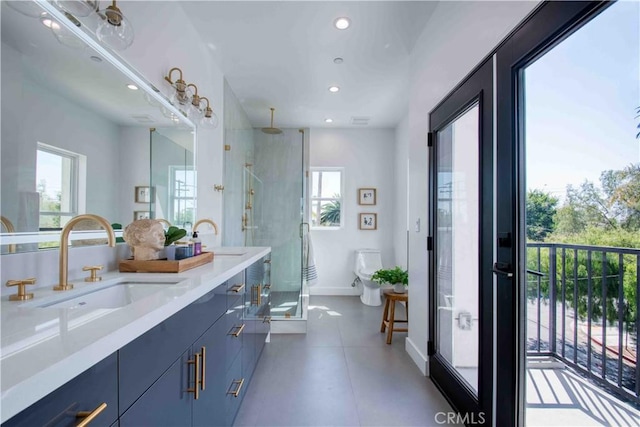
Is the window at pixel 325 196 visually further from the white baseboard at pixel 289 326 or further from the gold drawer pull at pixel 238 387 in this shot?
the gold drawer pull at pixel 238 387

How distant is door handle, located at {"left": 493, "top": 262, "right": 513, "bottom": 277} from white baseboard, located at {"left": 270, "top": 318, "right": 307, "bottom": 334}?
6.61ft

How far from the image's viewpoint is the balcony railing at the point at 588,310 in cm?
82

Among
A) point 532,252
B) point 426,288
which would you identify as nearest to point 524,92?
point 532,252

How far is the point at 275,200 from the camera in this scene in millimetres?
3537

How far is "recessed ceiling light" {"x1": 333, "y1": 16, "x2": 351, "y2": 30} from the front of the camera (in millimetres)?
1983

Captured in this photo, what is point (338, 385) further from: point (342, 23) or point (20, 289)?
point (342, 23)

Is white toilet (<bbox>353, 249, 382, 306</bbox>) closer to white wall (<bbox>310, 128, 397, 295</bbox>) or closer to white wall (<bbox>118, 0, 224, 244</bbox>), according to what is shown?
white wall (<bbox>310, 128, 397, 295</bbox>)

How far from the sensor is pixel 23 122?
0.91m

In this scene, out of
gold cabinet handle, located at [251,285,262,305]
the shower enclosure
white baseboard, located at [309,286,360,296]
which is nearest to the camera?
gold cabinet handle, located at [251,285,262,305]

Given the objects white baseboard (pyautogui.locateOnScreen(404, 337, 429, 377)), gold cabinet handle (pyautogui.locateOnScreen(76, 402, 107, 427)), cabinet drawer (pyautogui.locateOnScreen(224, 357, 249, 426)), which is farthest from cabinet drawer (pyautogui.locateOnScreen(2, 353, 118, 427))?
white baseboard (pyautogui.locateOnScreen(404, 337, 429, 377))

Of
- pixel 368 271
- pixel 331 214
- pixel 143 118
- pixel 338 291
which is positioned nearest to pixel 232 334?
pixel 143 118

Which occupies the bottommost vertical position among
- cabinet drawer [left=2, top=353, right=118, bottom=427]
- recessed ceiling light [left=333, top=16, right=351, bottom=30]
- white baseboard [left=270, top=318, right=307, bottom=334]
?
white baseboard [left=270, top=318, right=307, bottom=334]

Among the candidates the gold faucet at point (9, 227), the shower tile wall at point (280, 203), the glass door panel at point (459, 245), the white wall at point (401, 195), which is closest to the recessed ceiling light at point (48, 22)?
the gold faucet at point (9, 227)

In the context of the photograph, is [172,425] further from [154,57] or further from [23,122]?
[154,57]
